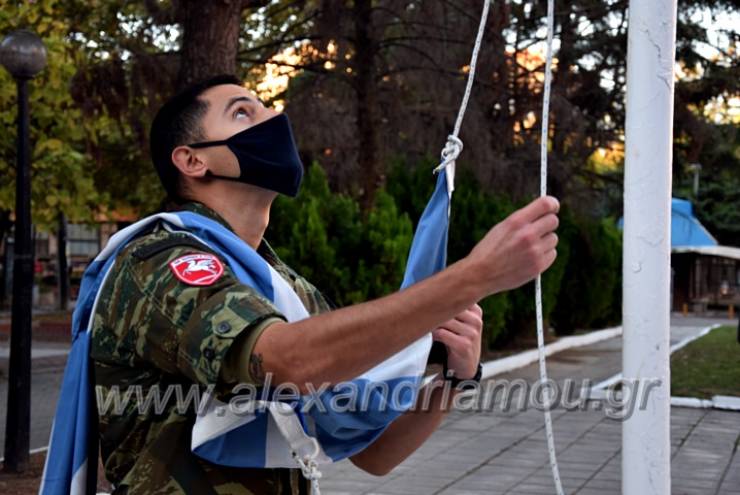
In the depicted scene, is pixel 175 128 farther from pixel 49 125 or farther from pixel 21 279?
pixel 49 125

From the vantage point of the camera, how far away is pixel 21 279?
8836 millimetres

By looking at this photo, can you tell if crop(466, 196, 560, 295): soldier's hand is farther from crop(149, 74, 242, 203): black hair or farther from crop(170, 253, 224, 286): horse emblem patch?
crop(149, 74, 242, 203): black hair

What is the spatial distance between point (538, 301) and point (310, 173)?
10965 mm

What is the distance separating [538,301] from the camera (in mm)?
2537

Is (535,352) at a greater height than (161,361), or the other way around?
(161,361)

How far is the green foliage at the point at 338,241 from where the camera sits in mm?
12727

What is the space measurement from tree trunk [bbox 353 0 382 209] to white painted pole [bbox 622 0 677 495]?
11680 mm

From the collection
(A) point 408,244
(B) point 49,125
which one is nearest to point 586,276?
(A) point 408,244

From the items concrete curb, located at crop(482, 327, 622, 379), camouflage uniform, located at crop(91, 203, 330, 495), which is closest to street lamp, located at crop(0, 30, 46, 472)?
camouflage uniform, located at crop(91, 203, 330, 495)

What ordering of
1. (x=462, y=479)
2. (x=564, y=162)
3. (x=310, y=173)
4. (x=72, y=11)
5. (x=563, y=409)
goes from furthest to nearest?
(x=564, y=162), (x=72, y=11), (x=310, y=173), (x=563, y=409), (x=462, y=479)

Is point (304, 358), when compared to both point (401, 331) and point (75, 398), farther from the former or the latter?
point (75, 398)

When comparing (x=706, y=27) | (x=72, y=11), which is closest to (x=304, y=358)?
(x=72, y=11)

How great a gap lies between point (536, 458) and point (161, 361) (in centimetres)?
750

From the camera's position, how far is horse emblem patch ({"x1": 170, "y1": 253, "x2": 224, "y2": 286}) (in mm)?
2012
